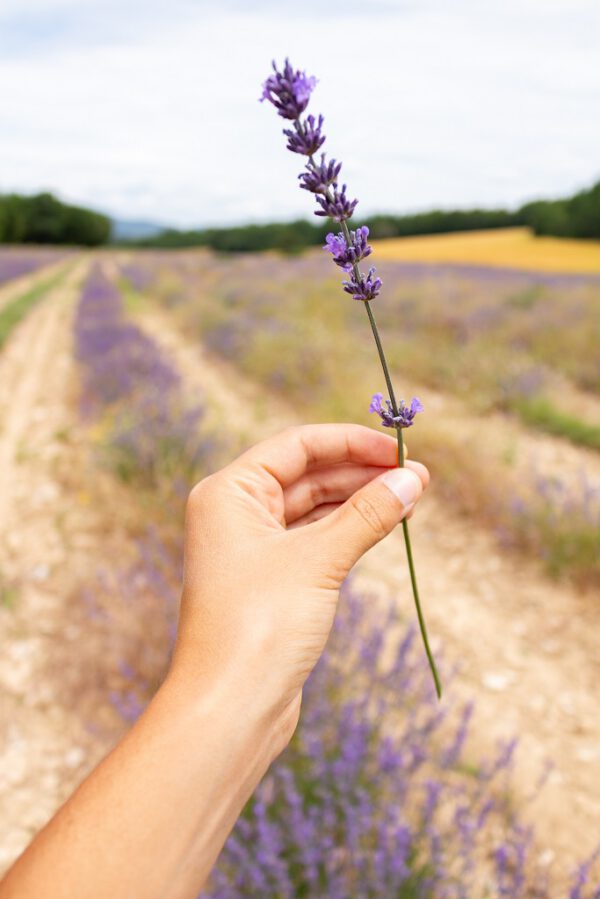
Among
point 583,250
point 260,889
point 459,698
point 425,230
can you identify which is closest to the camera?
point 260,889

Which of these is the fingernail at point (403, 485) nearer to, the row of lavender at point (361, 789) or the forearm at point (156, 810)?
the forearm at point (156, 810)

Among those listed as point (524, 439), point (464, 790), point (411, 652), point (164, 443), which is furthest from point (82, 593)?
point (524, 439)

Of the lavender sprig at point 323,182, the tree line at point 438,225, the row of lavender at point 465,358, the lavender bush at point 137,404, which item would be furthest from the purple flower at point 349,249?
the tree line at point 438,225

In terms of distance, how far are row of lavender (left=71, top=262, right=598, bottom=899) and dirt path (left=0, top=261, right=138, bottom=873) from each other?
0.26 m

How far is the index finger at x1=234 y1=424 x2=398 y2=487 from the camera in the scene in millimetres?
1532

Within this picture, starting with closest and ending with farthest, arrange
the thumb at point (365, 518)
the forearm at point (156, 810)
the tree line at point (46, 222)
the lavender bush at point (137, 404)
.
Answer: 1. the forearm at point (156, 810)
2. the thumb at point (365, 518)
3. the lavender bush at point (137, 404)
4. the tree line at point (46, 222)

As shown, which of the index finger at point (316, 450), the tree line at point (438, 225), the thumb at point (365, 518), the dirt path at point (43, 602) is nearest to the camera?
the thumb at point (365, 518)

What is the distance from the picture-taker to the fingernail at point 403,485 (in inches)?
49.8

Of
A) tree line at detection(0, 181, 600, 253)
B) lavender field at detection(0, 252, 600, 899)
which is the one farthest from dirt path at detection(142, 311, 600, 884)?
tree line at detection(0, 181, 600, 253)

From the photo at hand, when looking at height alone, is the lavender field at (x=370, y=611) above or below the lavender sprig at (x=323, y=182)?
below

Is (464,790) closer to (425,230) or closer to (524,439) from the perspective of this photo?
(524,439)

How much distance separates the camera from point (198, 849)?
0.96 metres

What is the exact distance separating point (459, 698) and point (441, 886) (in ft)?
4.16

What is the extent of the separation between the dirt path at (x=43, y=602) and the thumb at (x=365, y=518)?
92.2 inches
